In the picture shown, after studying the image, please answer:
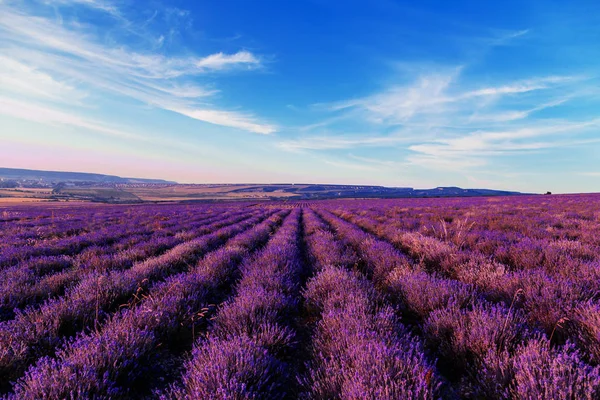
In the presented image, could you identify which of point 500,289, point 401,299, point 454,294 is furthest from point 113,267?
point 500,289

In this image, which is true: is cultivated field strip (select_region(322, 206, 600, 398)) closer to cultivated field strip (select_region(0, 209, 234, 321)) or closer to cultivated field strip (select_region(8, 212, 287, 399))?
cultivated field strip (select_region(8, 212, 287, 399))

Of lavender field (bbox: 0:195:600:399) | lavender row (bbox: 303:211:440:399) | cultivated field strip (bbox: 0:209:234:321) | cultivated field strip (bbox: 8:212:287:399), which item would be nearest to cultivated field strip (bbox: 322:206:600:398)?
lavender field (bbox: 0:195:600:399)

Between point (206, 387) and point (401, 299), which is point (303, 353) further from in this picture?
point (401, 299)

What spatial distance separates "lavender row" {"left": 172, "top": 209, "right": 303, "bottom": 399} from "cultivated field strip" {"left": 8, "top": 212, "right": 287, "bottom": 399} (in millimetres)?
394

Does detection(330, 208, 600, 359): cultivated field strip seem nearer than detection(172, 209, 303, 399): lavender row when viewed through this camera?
No

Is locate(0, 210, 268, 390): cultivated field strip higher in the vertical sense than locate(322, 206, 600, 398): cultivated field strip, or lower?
lower

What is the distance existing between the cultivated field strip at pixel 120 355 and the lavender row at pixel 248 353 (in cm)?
39

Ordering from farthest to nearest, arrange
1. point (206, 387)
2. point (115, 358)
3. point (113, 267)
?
point (113, 267), point (115, 358), point (206, 387)

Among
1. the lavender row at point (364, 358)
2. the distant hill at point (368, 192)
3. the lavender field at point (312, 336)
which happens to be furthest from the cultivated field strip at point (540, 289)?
the distant hill at point (368, 192)

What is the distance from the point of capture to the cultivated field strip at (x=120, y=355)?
182cm

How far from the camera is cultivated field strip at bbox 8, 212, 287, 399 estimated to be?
5.98ft

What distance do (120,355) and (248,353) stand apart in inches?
40.9

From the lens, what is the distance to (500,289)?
358 centimetres

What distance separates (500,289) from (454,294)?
2.84ft
